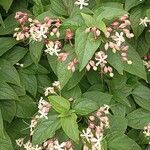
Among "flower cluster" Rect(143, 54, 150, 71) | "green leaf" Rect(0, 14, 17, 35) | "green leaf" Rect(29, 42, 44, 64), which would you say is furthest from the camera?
"flower cluster" Rect(143, 54, 150, 71)

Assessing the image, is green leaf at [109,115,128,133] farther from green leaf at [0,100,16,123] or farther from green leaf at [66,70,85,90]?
green leaf at [0,100,16,123]

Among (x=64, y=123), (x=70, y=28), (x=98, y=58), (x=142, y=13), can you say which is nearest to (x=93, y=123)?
(x=64, y=123)

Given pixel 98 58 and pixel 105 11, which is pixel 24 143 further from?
pixel 105 11

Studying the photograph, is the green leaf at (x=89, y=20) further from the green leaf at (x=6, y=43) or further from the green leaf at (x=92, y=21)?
the green leaf at (x=6, y=43)

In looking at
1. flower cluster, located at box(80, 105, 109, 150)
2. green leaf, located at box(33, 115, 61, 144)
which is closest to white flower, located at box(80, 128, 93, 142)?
flower cluster, located at box(80, 105, 109, 150)

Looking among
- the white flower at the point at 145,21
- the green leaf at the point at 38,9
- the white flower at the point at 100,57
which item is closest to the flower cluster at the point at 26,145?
the white flower at the point at 100,57

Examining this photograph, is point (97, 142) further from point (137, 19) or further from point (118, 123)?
point (137, 19)

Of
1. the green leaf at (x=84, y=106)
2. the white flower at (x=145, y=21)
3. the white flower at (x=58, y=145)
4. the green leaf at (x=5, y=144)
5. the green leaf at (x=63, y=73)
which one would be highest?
the white flower at (x=145, y=21)
